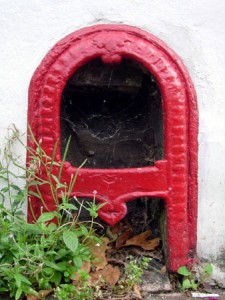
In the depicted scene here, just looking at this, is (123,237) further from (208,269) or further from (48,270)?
(48,270)

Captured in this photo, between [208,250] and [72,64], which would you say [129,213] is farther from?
[72,64]

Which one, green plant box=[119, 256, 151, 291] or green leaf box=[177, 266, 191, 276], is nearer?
green plant box=[119, 256, 151, 291]

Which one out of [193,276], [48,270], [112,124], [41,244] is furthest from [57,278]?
[112,124]

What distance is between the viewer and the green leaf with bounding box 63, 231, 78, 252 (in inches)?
78.9

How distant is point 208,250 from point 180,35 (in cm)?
110

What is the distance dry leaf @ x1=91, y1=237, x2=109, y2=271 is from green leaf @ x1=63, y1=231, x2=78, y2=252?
0.31 metres

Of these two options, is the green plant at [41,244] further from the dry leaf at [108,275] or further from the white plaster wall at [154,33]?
the white plaster wall at [154,33]

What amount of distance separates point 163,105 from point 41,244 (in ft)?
2.85

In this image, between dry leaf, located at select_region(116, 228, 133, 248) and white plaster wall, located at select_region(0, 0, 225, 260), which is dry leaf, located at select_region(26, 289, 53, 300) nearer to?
A: dry leaf, located at select_region(116, 228, 133, 248)

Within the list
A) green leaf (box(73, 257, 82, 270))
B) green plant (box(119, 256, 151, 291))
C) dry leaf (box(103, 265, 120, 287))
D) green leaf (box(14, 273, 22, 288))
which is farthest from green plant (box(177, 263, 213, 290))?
green leaf (box(14, 273, 22, 288))

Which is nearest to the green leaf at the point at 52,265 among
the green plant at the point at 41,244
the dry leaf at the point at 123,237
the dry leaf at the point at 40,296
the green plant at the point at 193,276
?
the green plant at the point at 41,244

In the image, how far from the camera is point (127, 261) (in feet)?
8.18

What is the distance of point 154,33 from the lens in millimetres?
Result: 2393

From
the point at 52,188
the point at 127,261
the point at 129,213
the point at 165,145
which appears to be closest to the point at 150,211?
the point at 129,213
